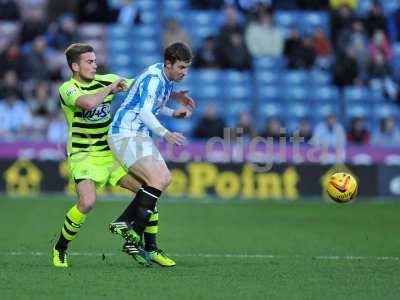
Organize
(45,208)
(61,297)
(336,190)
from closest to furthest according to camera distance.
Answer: (61,297), (336,190), (45,208)

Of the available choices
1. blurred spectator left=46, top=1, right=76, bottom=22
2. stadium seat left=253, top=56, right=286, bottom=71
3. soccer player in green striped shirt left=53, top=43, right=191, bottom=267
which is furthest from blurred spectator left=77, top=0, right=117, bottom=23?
soccer player in green striped shirt left=53, top=43, right=191, bottom=267

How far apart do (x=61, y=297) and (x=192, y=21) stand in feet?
51.6

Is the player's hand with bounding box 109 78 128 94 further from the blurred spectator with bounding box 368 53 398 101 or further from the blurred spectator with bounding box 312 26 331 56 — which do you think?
the blurred spectator with bounding box 368 53 398 101

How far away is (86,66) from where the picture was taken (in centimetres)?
938

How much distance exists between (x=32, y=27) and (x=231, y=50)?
4.18 m

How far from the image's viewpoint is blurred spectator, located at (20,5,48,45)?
2147cm

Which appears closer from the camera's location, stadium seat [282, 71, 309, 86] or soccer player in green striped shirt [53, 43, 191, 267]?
soccer player in green striped shirt [53, 43, 191, 267]

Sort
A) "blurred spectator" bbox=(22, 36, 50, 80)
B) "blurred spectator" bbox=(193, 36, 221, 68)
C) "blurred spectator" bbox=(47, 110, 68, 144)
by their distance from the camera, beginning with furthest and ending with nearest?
"blurred spectator" bbox=(193, 36, 221, 68) → "blurred spectator" bbox=(22, 36, 50, 80) → "blurred spectator" bbox=(47, 110, 68, 144)

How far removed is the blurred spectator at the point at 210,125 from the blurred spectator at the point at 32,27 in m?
4.29

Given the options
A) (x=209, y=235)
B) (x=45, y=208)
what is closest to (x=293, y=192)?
(x=45, y=208)

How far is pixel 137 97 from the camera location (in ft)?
30.7

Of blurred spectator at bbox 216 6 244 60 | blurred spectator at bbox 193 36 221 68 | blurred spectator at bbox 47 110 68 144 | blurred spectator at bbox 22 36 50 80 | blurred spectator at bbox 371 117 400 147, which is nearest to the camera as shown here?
blurred spectator at bbox 47 110 68 144

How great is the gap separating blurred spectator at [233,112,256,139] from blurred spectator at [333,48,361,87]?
303cm

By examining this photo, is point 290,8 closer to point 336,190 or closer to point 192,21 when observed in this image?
point 192,21
